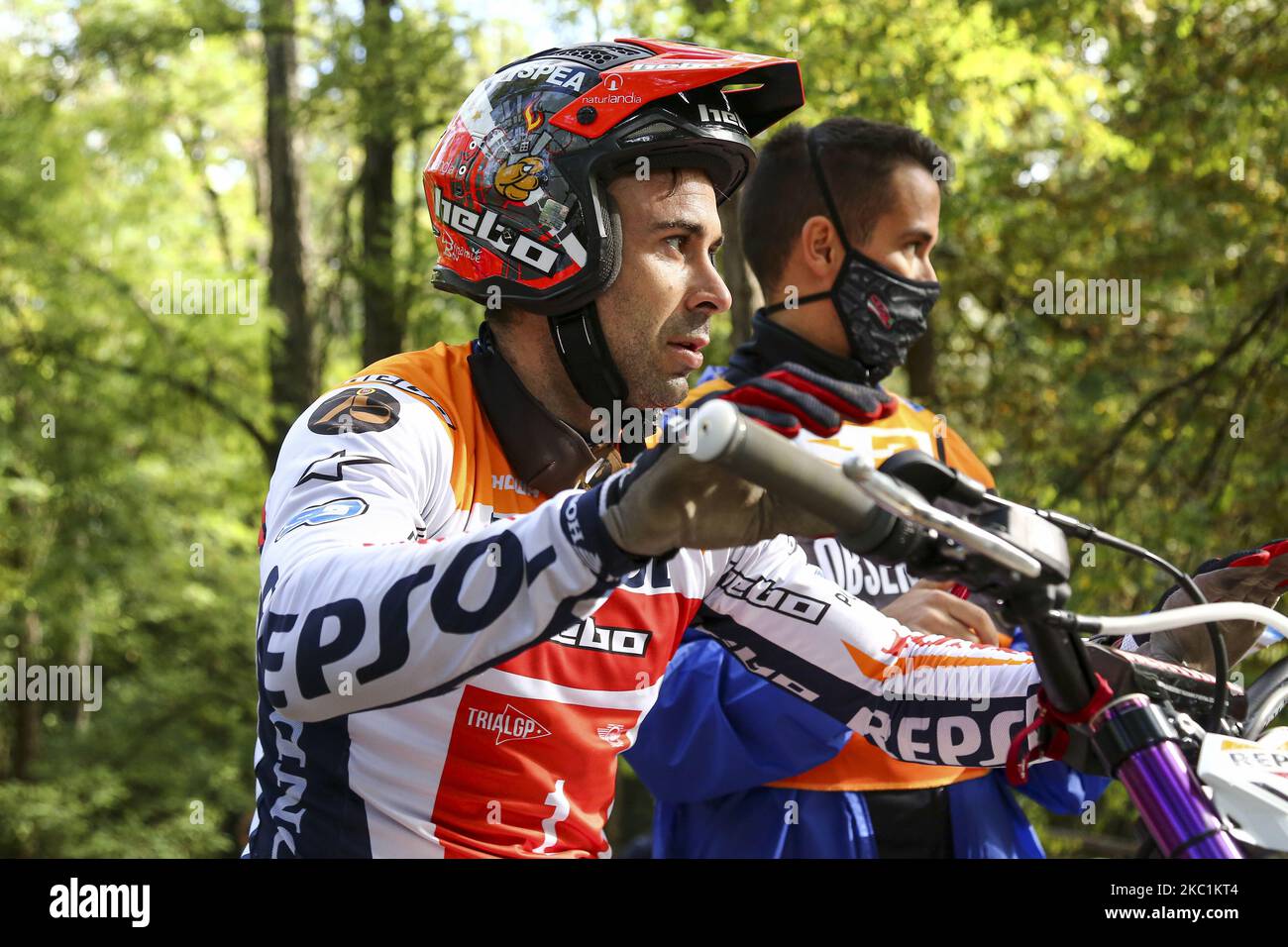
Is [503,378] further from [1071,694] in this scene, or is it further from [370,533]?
[1071,694]

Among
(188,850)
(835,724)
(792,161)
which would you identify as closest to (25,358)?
(188,850)

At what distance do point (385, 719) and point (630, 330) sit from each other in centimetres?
97

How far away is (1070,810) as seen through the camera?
403 centimetres

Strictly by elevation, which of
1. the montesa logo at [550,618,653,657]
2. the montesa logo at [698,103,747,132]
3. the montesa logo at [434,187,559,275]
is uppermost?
the montesa logo at [698,103,747,132]

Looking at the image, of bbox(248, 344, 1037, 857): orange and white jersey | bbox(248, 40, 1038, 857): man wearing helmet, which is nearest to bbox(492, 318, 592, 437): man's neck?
bbox(248, 40, 1038, 857): man wearing helmet

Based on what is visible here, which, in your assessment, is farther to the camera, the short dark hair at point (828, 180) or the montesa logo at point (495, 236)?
the short dark hair at point (828, 180)

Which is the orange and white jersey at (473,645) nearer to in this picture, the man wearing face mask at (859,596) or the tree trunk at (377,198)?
the man wearing face mask at (859,596)

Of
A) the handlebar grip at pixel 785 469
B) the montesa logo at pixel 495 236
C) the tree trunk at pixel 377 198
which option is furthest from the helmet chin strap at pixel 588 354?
the tree trunk at pixel 377 198

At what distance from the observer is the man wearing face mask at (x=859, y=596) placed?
12.8ft

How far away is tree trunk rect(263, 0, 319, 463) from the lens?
15414mm

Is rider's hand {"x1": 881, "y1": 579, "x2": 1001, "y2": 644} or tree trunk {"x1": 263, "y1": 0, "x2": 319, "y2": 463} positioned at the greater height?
tree trunk {"x1": 263, "y1": 0, "x2": 319, "y2": 463}

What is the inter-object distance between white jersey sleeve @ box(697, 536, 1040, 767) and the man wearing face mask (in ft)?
1.80

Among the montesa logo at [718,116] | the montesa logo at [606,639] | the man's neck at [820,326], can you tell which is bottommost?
the montesa logo at [606,639]

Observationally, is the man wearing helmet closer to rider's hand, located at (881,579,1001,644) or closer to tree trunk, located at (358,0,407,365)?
Result: rider's hand, located at (881,579,1001,644)
